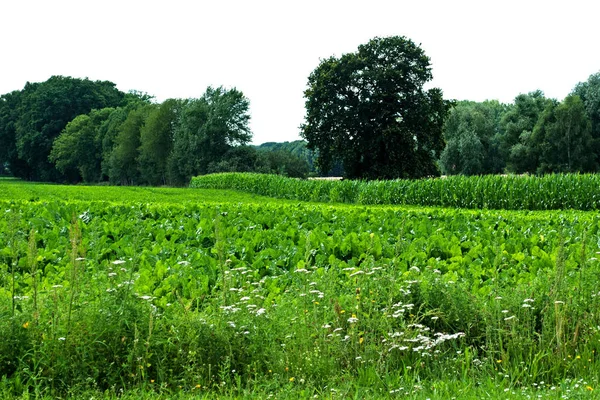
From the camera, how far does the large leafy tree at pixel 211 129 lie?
199ft

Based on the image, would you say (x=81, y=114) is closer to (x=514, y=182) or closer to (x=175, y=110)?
(x=175, y=110)

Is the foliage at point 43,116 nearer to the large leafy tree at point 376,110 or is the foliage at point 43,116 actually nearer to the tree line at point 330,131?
the tree line at point 330,131

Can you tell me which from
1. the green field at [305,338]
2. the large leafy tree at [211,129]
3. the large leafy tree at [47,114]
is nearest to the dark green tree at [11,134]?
the large leafy tree at [47,114]

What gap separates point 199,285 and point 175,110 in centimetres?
6407

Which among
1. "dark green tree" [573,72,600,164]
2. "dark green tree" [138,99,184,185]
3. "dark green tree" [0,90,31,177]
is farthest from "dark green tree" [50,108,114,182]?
"dark green tree" [573,72,600,164]

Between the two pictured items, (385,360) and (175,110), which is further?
(175,110)

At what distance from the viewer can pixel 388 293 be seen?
5645 millimetres

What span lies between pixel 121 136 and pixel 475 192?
54696 mm

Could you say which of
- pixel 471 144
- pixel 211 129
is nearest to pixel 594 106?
pixel 471 144

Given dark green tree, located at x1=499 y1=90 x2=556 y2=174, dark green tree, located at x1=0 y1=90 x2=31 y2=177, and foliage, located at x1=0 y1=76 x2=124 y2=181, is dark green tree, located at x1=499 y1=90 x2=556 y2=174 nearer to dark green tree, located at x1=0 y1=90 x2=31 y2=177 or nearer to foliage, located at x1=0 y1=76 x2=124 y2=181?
foliage, located at x1=0 y1=76 x2=124 y2=181

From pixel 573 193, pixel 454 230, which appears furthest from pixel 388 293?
pixel 573 193

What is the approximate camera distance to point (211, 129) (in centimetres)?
6003

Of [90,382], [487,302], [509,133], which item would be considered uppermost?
[509,133]

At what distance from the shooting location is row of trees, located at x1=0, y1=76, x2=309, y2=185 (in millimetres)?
61281
